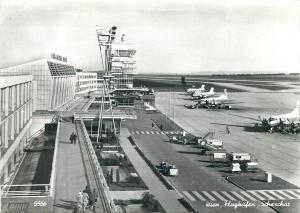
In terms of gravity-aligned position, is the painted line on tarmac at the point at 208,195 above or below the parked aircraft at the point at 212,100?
below

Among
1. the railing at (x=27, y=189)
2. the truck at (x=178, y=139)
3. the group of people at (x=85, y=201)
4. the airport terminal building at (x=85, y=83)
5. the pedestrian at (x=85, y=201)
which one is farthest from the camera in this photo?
the airport terminal building at (x=85, y=83)

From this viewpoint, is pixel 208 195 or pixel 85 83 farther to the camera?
pixel 85 83

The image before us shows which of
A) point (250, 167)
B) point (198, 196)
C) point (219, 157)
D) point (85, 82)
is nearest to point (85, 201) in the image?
point (198, 196)

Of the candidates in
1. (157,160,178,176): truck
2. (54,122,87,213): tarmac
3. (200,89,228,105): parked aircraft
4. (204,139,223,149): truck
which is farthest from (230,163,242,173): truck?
(200,89,228,105): parked aircraft

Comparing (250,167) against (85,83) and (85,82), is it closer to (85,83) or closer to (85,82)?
(85,82)

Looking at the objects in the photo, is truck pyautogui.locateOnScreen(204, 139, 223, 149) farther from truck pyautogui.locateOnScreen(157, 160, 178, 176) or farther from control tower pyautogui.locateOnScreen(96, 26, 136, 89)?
control tower pyautogui.locateOnScreen(96, 26, 136, 89)

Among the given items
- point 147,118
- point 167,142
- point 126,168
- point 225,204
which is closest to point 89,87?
point 147,118

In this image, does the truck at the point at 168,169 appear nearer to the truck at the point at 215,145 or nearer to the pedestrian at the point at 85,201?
the truck at the point at 215,145

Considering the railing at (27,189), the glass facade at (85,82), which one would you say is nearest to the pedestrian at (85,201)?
the railing at (27,189)

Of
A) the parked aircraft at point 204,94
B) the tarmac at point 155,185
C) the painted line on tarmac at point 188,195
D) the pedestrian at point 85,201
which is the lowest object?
the painted line on tarmac at point 188,195
